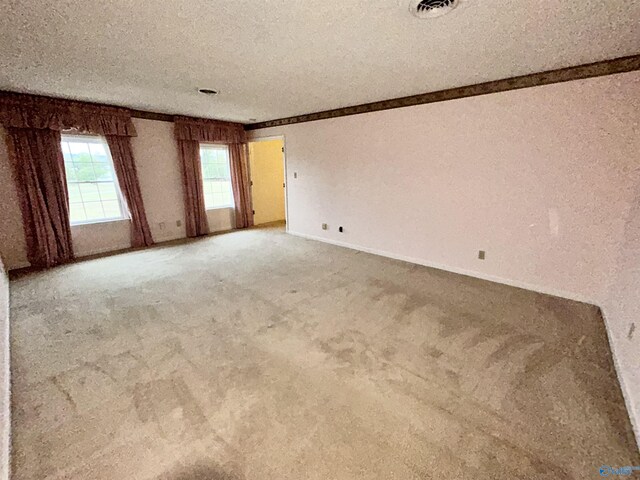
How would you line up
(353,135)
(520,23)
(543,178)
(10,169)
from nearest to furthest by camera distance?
(520,23) < (543,178) < (10,169) < (353,135)

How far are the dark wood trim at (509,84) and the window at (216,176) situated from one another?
106 inches

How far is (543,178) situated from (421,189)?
4.30 ft

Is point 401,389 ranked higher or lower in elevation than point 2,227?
lower

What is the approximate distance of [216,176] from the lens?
600 centimetres

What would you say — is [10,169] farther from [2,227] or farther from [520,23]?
[520,23]

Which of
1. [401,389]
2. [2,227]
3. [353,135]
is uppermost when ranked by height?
[353,135]

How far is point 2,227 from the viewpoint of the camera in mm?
3652

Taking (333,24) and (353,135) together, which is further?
(353,135)

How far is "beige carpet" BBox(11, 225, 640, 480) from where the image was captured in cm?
130

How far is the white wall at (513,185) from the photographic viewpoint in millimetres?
2432

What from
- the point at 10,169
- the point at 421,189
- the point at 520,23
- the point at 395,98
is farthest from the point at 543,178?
the point at 10,169

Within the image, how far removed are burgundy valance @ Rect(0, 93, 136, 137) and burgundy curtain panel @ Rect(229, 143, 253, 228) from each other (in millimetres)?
1952

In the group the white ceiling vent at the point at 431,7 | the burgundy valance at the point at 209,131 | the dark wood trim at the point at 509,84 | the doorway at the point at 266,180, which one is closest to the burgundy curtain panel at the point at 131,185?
the burgundy valance at the point at 209,131

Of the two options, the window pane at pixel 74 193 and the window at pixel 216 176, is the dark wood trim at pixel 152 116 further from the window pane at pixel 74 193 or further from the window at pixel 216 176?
the window pane at pixel 74 193
